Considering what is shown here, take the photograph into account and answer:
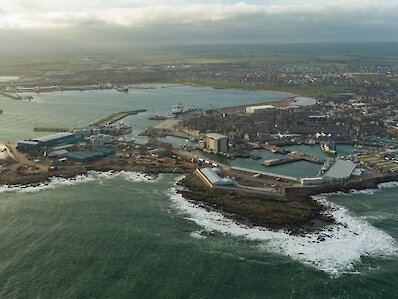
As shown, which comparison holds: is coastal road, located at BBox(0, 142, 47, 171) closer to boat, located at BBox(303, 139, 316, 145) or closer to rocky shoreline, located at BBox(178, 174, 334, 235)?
rocky shoreline, located at BBox(178, 174, 334, 235)

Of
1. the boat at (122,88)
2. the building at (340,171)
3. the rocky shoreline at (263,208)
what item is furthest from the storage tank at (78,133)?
the boat at (122,88)

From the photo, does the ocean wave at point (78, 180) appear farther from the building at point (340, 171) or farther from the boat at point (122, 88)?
the boat at point (122, 88)

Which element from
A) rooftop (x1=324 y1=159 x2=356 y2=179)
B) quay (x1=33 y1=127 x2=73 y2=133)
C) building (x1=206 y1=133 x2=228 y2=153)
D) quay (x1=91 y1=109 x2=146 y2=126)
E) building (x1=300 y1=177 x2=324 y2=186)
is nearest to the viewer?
building (x1=300 y1=177 x2=324 y2=186)

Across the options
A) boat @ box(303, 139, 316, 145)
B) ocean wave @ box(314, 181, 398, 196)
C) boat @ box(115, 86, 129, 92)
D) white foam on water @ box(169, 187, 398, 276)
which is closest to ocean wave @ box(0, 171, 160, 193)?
white foam on water @ box(169, 187, 398, 276)

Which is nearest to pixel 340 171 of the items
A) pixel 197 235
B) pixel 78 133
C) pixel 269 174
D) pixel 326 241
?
pixel 269 174

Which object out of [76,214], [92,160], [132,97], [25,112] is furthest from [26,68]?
[76,214]

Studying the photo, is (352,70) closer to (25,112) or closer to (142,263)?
(25,112)

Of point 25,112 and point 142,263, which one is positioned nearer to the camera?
point 142,263
